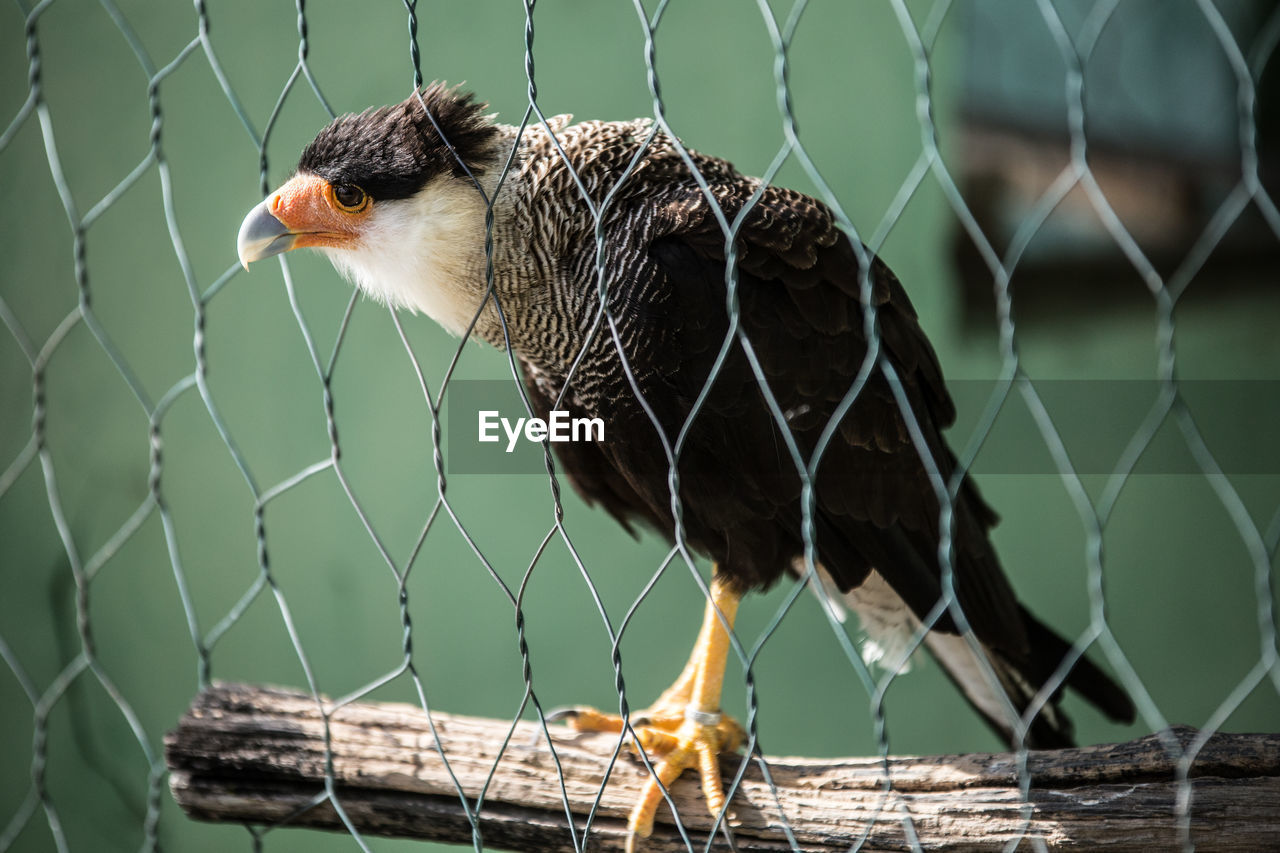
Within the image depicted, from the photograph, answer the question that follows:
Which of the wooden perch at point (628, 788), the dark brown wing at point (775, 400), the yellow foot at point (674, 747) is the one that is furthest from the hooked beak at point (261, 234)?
the yellow foot at point (674, 747)

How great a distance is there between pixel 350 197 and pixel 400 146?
0.11 metres

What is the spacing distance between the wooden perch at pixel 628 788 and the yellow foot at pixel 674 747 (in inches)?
1.1

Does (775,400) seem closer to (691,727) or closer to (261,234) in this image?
(691,727)

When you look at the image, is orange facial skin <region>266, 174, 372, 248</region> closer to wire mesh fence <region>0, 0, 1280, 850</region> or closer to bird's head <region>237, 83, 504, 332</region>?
bird's head <region>237, 83, 504, 332</region>

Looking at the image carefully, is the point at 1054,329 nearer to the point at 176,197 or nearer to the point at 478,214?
the point at 478,214

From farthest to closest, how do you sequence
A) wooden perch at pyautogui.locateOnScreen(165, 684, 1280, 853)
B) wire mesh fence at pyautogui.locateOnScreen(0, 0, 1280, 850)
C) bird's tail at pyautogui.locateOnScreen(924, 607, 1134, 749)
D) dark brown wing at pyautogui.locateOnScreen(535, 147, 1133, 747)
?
wire mesh fence at pyautogui.locateOnScreen(0, 0, 1280, 850)
bird's tail at pyautogui.locateOnScreen(924, 607, 1134, 749)
dark brown wing at pyautogui.locateOnScreen(535, 147, 1133, 747)
wooden perch at pyautogui.locateOnScreen(165, 684, 1280, 853)

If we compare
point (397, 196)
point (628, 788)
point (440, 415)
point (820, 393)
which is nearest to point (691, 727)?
point (628, 788)

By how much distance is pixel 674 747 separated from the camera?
1.49 m

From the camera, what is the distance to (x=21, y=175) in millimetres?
2422

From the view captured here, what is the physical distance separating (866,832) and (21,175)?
95.5 inches

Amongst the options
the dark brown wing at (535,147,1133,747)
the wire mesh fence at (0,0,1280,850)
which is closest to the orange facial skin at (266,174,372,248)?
the dark brown wing at (535,147,1133,747)

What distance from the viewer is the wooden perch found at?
1.13 m

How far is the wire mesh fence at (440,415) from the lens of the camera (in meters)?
2.27

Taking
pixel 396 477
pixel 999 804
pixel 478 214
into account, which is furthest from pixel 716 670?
pixel 396 477
